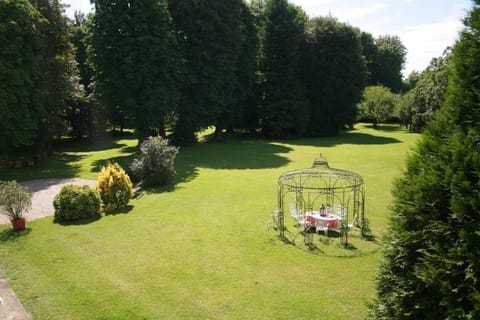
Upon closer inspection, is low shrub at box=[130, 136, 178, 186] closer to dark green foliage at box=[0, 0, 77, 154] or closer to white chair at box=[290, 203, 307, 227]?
white chair at box=[290, 203, 307, 227]

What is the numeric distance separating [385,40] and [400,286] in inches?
3623

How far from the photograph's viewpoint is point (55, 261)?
981 cm

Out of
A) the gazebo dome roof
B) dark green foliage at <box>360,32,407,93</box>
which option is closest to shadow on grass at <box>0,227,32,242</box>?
the gazebo dome roof

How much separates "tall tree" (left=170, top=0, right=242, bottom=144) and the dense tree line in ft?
0.32

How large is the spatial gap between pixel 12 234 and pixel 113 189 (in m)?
3.87

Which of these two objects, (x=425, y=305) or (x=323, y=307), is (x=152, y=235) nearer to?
(x=323, y=307)

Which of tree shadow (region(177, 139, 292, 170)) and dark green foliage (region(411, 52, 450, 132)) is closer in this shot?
tree shadow (region(177, 139, 292, 170))

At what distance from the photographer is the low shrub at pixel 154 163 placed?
1866cm

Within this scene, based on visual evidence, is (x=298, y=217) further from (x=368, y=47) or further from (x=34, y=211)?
(x=368, y=47)

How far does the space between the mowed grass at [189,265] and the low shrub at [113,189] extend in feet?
2.05

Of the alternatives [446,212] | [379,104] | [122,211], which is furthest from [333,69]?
[446,212]

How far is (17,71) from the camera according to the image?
22609 millimetres

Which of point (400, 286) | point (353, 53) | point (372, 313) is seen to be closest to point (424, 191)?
point (400, 286)

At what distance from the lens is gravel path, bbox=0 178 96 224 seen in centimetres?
1473
